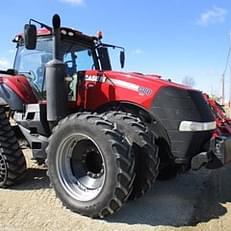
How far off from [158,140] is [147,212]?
0.91 meters

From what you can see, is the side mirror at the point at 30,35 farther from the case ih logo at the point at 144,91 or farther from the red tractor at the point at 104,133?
the case ih logo at the point at 144,91

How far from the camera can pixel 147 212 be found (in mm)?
4785

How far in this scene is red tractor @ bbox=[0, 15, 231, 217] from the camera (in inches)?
173

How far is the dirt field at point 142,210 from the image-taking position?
4344 mm

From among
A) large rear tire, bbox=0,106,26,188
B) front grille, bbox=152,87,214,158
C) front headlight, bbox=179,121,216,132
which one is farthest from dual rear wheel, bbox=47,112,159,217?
large rear tire, bbox=0,106,26,188

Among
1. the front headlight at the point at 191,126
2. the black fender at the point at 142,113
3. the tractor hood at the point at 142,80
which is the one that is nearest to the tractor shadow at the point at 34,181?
the black fender at the point at 142,113

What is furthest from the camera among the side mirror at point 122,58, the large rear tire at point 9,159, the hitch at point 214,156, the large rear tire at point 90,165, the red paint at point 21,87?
the side mirror at point 122,58

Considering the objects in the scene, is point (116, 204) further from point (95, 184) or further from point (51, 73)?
point (51, 73)

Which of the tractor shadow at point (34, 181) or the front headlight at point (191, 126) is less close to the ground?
the front headlight at point (191, 126)

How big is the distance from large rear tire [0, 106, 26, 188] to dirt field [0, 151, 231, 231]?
173 millimetres

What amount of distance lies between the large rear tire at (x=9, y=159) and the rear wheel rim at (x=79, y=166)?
98cm

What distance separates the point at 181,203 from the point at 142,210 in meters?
0.64

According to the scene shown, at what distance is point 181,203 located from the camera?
204 inches

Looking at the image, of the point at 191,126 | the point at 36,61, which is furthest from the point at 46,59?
the point at 191,126
